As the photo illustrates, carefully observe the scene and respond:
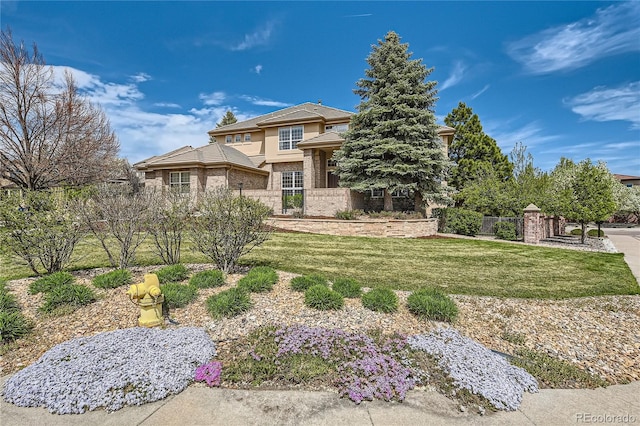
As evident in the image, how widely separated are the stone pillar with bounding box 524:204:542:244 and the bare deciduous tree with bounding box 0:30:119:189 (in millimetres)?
24022

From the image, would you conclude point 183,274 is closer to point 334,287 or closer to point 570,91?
point 334,287

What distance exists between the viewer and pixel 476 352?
3.44 meters

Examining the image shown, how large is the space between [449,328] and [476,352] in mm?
827

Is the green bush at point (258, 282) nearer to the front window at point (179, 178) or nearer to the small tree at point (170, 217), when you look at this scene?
the small tree at point (170, 217)

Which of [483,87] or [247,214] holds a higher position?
[483,87]

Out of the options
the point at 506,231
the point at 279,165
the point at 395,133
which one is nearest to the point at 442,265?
the point at 506,231

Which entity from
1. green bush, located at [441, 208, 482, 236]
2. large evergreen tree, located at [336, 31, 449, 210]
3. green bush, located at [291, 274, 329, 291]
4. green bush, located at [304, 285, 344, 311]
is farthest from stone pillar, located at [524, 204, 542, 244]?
green bush, located at [304, 285, 344, 311]

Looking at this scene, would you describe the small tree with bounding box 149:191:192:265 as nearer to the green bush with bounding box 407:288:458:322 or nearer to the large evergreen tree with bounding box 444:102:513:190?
the green bush with bounding box 407:288:458:322

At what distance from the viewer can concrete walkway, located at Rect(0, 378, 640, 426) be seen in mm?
2361

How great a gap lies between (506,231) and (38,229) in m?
18.6

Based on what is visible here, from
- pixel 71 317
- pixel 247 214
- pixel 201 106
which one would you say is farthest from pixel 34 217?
pixel 201 106

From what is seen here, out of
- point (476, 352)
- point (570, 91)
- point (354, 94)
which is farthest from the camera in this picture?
point (354, 94)

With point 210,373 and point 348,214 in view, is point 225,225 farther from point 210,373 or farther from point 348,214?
point 348,214

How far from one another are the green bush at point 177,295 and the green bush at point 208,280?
0.35m
